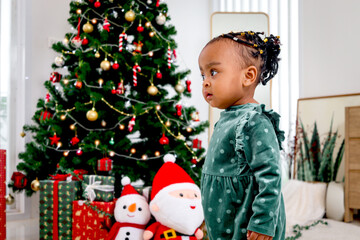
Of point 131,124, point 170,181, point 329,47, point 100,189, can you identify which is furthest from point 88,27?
point 329,47

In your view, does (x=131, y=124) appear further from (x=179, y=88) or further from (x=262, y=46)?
(x=262, y=46)

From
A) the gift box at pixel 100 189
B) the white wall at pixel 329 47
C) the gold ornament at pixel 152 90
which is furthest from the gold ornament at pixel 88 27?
the white wall at pixel 329 47

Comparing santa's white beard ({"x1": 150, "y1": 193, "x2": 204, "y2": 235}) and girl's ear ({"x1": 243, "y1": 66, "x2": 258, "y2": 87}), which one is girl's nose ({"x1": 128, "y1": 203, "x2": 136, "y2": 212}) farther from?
girl's ear ({"x1": 243, "y1": 66, "x2": 258, "y2": 87})

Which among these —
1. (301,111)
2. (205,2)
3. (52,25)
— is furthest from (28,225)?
(205,2)

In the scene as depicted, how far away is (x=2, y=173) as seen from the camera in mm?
1812

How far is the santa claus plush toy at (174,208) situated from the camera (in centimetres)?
153

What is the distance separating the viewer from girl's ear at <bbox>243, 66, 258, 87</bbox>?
0.87 m

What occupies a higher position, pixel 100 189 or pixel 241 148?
pixel 241 148

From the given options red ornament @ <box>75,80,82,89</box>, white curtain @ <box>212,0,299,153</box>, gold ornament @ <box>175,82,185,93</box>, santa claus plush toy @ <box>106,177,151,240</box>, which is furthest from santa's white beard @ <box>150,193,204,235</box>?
white curtain @ <box>212,0,299,153</box>

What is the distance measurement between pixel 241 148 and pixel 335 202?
204cm

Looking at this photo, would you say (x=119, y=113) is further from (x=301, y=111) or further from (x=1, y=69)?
(x=301, y=111)

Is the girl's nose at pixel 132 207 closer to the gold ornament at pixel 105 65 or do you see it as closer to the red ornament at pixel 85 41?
the gold ornament at pixel 105 65

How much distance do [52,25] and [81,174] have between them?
1.55m

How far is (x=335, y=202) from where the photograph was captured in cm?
249
